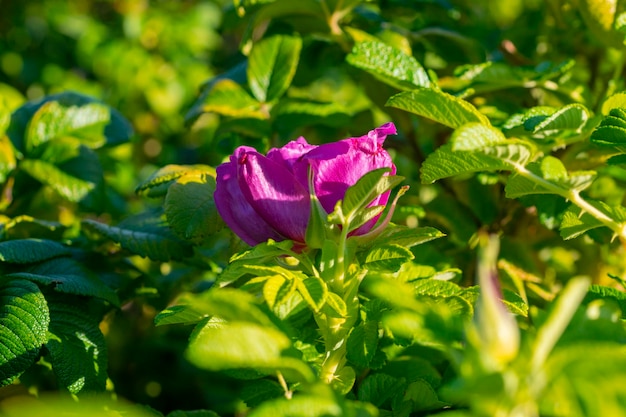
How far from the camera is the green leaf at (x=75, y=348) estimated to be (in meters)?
0.78

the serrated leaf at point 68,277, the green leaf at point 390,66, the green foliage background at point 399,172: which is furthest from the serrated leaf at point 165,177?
the green leaf at point 390,66

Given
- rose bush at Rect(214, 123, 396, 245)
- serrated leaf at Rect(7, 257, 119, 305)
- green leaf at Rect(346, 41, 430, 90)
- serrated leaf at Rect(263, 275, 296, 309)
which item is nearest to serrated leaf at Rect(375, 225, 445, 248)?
rose bush at Rect(214, 123, 396, 245)

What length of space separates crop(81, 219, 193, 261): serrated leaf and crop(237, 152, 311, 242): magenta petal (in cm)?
24

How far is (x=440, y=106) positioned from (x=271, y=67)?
0.45m

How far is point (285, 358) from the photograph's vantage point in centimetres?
51

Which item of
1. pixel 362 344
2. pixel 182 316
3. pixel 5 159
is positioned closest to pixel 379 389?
pixel 362 344

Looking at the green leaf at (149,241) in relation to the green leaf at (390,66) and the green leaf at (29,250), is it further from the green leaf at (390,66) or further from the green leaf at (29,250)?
the green leaf at (390,66)

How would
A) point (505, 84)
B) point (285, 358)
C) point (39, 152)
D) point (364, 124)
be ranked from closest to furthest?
point (285, 358) → point (505, 84) → point (39, 152) → point (364, 124)

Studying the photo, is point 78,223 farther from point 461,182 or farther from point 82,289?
point 461,182

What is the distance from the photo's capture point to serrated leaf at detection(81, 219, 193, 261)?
91cm

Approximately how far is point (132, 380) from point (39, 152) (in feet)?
1.74

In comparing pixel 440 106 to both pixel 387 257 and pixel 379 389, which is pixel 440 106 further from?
pixel 379 389

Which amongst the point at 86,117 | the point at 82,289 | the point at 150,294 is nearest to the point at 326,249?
the point at 82,289

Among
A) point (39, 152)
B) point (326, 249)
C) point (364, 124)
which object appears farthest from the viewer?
point (364, 124)
